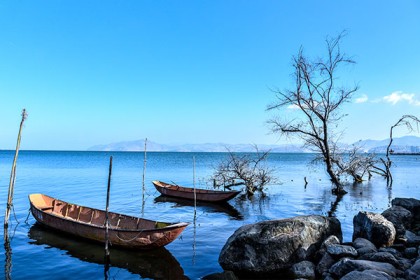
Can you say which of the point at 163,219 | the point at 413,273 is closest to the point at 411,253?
the point at 413,273

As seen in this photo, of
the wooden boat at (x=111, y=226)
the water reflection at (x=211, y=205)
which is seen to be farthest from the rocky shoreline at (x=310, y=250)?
the water reflection at (x=211, y=205)

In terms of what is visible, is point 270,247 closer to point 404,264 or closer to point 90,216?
point 404,264

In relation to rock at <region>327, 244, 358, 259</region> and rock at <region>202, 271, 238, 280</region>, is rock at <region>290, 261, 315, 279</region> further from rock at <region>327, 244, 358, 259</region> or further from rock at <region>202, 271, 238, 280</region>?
rock at <region>202, 271, 238, 280</region>

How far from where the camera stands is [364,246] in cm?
1118

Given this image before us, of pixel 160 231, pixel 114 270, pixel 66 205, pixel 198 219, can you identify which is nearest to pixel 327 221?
pixel 160 231

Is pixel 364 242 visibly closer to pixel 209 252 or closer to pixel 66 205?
pixel 209 252

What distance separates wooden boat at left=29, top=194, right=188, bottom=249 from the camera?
1305 centimetres

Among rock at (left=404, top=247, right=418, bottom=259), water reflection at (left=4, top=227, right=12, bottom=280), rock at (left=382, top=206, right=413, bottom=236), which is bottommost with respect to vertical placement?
water reflection at (left=4, top=227, right=12, bottom=280)

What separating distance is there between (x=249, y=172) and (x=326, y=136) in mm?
7994

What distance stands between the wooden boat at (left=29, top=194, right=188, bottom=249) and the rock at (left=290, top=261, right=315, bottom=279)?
4678mm

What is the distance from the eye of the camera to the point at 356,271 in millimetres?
8320

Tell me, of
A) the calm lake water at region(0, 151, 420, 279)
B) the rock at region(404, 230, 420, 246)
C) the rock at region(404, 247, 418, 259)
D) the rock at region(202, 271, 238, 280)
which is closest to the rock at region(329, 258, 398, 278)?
the rock at region(404, 247, 418, 259)

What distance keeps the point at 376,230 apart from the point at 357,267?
4.02 m

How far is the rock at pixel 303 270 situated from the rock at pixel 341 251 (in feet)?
2.64
